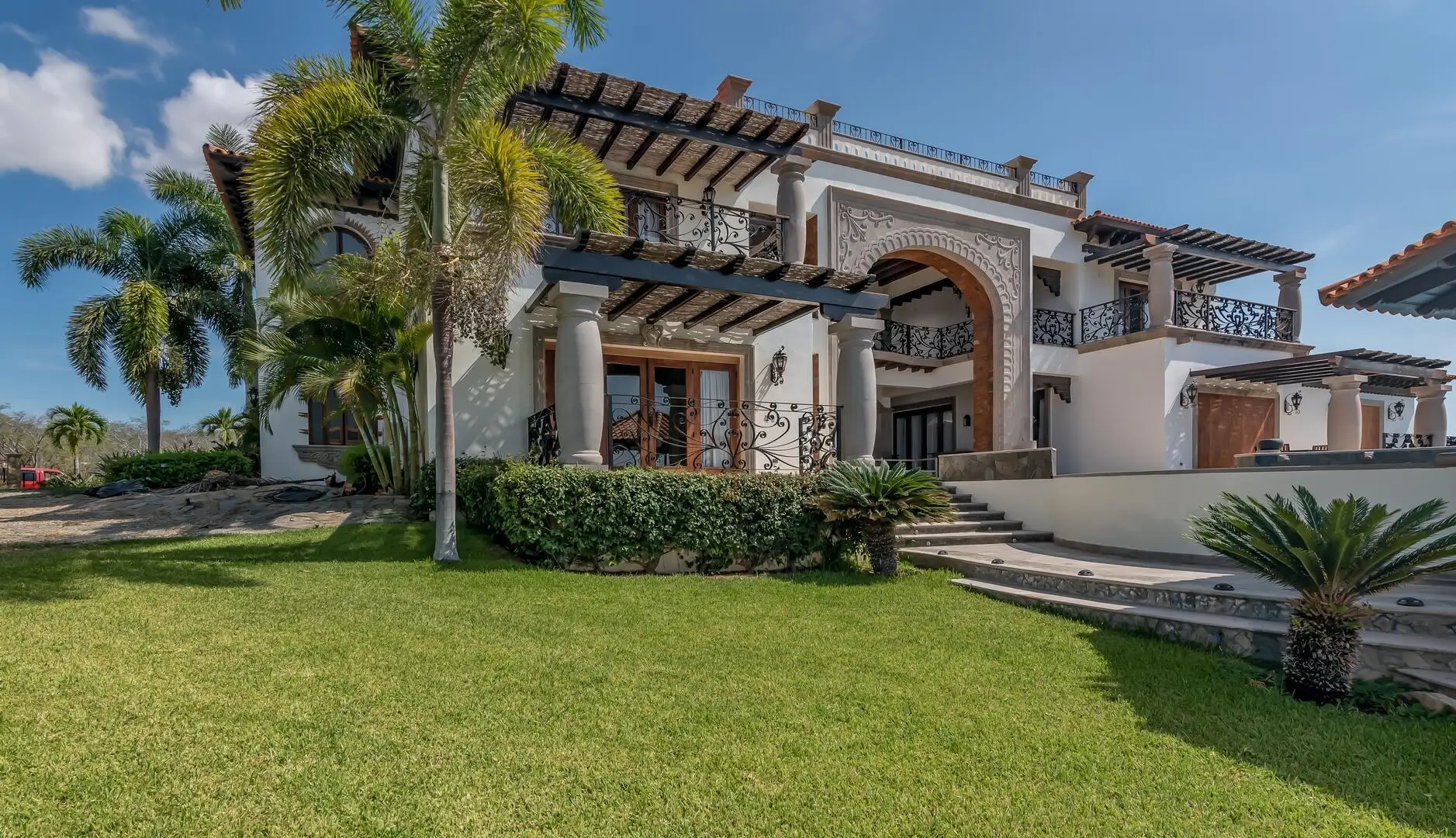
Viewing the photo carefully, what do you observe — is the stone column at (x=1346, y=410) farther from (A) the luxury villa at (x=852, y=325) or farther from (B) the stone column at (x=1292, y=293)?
(B) the stone column at (x=1292, y=293)

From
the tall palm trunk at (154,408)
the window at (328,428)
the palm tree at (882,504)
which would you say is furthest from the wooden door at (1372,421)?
the tall palm trunk at (154,408)

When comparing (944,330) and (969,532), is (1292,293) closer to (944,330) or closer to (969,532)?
(944,330)

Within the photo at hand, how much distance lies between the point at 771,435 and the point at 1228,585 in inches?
294

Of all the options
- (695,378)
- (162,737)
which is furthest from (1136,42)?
(162,737)

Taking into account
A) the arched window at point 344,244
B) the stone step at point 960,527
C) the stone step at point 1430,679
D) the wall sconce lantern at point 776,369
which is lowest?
the stone step at point 1430,679

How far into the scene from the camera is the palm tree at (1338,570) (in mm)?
4469

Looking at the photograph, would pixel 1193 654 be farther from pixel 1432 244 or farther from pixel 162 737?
pixel 162 737

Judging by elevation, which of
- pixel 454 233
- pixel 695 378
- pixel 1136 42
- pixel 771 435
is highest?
pixel 1136 42

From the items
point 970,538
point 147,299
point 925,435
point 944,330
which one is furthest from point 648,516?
point 147,299

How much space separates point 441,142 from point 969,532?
31.1ft

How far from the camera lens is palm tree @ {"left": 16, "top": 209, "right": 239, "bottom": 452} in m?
17.6

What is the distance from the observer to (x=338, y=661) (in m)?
4.53

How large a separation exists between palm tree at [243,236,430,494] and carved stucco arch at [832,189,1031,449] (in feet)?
31.2

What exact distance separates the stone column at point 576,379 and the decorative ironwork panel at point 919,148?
8685 millimetres
